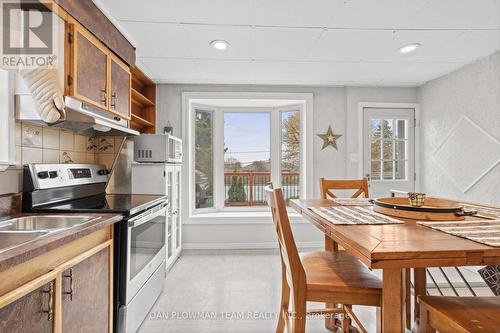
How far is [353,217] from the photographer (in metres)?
1.37

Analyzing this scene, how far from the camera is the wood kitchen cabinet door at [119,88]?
2.10 meters

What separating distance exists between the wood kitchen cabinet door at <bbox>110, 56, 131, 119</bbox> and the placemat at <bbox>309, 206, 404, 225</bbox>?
5.64 feet

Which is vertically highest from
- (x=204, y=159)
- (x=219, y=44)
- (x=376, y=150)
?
(x=219, y=44)

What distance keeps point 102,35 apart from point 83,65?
352mm

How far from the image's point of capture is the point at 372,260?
0.82 m

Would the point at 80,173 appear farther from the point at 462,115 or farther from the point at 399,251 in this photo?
the point at 462,115

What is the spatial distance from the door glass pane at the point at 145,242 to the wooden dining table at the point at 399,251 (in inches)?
49.0

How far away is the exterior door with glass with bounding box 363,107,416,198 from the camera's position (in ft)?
12.2

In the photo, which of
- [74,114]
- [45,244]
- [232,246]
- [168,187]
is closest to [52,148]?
[74,114]

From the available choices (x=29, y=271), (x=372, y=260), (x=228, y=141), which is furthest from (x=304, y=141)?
(x=29, y=271)

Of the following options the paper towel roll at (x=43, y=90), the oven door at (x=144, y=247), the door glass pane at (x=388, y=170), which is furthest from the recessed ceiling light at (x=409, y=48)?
the paper towel roll at (x=43, y=90)

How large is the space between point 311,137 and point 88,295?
304 cm

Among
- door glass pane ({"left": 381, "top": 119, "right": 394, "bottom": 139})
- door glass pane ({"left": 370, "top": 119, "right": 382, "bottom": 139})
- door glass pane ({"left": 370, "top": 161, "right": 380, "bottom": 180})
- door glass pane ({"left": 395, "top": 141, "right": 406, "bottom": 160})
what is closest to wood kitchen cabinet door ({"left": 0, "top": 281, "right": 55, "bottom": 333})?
door glass pane ({"left": 370, "top": 161, "right": 380, "bottom": 180})

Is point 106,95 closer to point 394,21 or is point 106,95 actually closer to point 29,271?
point 29,271
